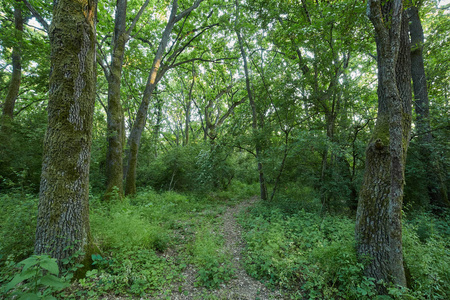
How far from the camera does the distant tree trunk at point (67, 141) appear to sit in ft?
10.0

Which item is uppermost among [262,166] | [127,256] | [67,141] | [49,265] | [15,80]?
[15,80]

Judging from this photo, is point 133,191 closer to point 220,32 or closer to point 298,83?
point 298,83

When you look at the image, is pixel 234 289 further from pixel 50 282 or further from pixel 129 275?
pixel 50 282

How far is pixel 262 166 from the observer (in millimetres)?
8625

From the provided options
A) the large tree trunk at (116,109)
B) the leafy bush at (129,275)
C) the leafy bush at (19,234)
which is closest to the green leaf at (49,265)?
the leafy bush at (129,275)

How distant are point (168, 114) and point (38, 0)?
691 inches

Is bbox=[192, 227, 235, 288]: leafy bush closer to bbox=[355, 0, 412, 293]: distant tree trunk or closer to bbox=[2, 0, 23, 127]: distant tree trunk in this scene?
bbox=[355, 0, 412, 293]: distant tree trunk

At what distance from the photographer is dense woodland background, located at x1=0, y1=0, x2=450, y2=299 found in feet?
11.3

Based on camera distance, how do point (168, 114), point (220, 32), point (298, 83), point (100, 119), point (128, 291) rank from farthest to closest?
point (168, 114), point (220, 32), point (100, 119), point (298, 83), point (128, 291)

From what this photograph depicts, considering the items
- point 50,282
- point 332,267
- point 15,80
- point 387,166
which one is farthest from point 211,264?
point 15,80

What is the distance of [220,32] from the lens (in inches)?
468

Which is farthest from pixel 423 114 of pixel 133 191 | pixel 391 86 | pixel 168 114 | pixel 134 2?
pixel 168 114

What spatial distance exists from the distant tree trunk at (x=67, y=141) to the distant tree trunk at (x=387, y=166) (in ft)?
15.9

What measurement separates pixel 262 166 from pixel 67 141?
6877 mm
